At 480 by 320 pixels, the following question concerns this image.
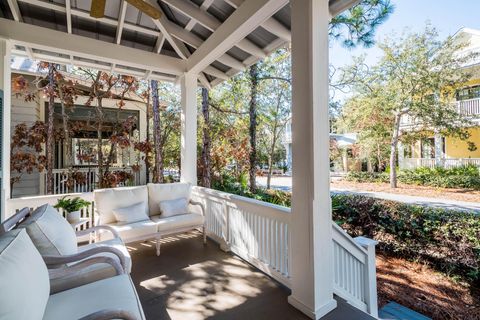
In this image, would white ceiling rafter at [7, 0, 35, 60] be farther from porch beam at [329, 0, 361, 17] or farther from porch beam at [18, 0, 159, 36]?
porch beam at [329, 0, 361, 17]

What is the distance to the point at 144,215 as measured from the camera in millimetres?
3768

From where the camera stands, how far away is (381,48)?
9578 millimetres

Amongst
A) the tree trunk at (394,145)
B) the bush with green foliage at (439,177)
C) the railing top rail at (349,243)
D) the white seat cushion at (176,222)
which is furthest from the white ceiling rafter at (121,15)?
the bush with green foliage at (439,177)

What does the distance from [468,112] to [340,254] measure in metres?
12.0

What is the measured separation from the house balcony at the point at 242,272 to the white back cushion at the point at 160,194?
651 mm

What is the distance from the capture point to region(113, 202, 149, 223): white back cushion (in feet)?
11.6

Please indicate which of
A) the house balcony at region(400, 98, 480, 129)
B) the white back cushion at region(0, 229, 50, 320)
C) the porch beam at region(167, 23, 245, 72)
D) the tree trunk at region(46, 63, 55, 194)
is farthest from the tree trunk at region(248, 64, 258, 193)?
the house balcony at region(400, 98, 480, 129)

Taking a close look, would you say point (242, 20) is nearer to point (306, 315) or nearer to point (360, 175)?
point (306, 315)

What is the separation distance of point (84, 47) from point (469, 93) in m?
15.4

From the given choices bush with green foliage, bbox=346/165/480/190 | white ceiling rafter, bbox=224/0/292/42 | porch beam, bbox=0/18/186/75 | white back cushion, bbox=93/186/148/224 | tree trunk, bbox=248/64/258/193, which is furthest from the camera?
bush with green foliage, bbox=346/165/480/190

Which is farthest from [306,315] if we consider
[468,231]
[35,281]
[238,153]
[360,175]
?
[360,175]

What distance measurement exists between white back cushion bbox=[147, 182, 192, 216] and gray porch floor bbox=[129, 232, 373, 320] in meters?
0.71

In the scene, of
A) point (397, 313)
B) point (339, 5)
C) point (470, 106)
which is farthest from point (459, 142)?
point (339, 5)

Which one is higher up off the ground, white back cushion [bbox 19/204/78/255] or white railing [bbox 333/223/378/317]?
white back cushion [bbox 19/204/78/255]
